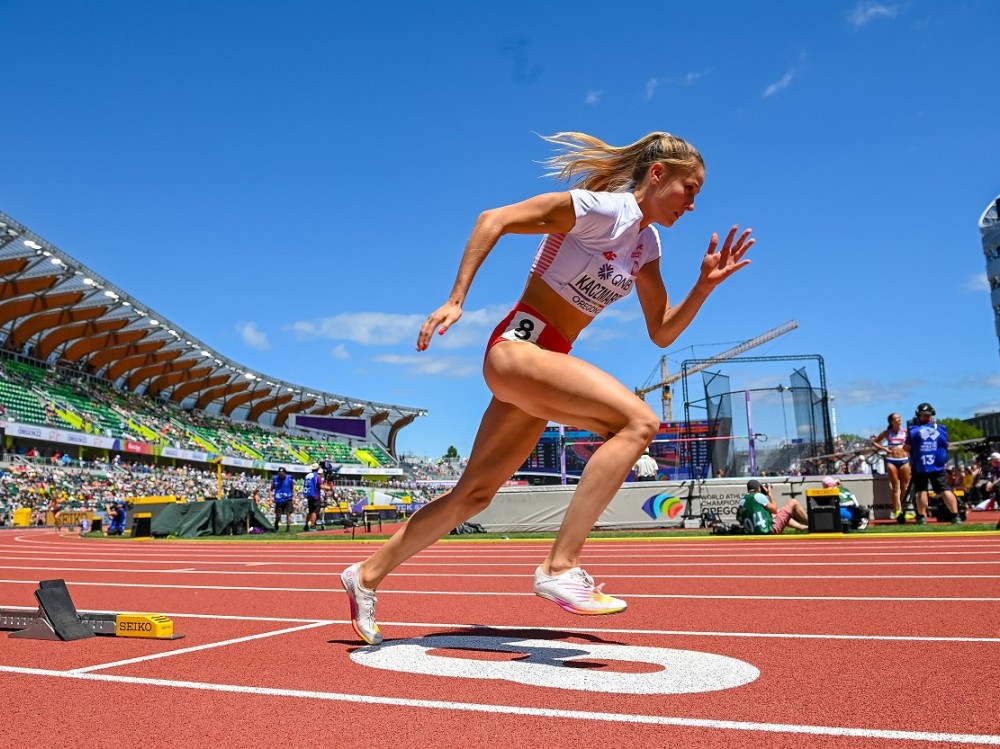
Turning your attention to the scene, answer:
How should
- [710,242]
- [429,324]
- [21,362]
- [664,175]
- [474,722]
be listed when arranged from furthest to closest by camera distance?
[21,362], [710,242], [664,175], [429,324], [474,722]

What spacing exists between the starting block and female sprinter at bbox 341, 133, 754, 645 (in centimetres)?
92

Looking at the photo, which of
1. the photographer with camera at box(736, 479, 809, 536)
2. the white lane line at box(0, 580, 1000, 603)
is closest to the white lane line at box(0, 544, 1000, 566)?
the photographer with camera at box(736, 479, 809, 536)

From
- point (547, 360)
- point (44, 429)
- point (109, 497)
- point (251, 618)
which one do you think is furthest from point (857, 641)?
point (44, 429)

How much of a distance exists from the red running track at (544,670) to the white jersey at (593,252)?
1445 millimetres

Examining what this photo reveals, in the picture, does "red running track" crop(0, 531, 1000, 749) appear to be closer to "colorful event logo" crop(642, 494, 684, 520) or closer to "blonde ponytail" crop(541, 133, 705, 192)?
"blonde ponytail" crop(541, 133, 705, 192)

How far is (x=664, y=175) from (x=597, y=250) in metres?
0.47

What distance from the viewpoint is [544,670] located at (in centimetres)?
292

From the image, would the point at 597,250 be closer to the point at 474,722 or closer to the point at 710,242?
the point at 710,242

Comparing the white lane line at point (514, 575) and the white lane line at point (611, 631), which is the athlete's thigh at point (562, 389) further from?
the white lane line at point (514, 575)

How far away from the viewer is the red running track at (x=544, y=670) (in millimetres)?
2141

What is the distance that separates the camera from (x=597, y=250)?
335 centimetres

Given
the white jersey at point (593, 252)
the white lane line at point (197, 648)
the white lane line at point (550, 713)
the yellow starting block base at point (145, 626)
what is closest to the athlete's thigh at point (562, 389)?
the white jersey at point (593, 252)

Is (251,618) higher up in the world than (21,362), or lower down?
lower down

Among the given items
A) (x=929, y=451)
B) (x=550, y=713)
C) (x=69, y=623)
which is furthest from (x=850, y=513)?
(x=550, y=713)
